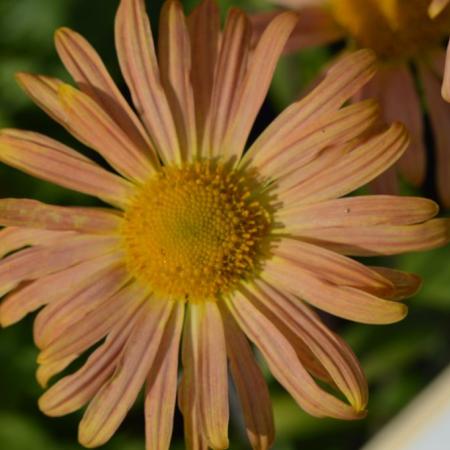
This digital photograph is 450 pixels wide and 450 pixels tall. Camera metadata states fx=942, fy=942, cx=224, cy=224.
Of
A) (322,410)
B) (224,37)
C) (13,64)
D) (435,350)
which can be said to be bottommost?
(435,350)

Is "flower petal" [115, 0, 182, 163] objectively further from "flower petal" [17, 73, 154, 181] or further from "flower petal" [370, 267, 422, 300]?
"flower petal" [370, 267, 422, 300]

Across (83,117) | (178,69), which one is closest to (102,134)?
(83,117)

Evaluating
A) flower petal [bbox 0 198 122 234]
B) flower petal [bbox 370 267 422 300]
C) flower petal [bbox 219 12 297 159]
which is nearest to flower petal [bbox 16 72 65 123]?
flower petal [bbox 0 198 122 234]

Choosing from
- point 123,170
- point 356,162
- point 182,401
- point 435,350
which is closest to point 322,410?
point 182,401

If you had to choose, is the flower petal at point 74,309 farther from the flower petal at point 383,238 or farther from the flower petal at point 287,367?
the flower petal at point 383,238

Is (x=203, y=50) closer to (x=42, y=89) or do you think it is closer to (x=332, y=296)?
(x=42, y=89)

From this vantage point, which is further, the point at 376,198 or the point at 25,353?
the point at 25,353

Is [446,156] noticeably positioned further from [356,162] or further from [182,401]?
[182,401]
